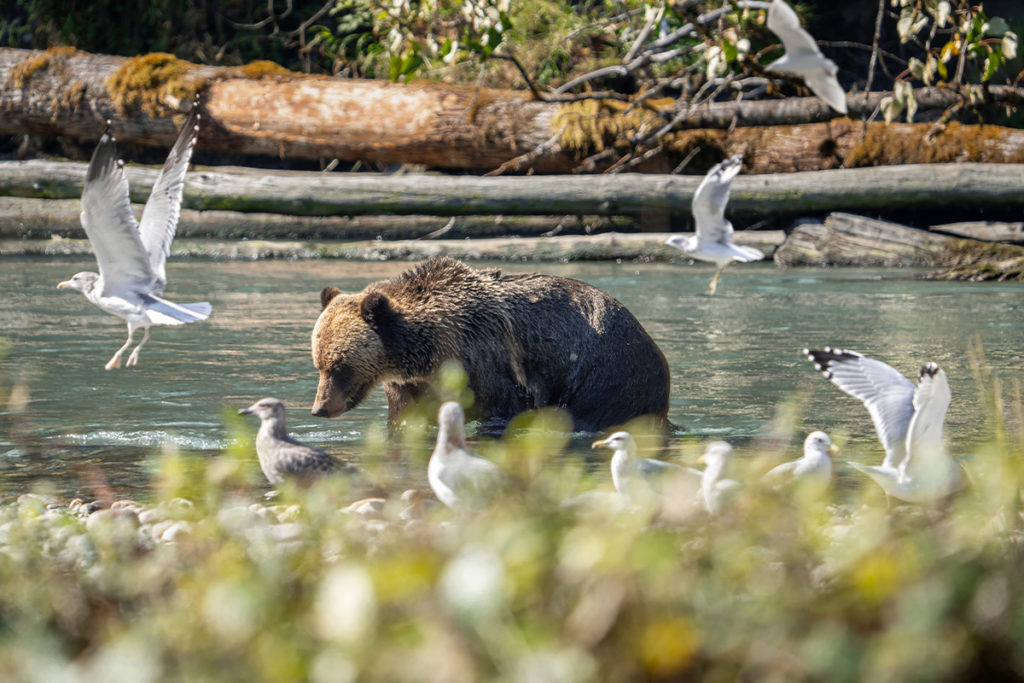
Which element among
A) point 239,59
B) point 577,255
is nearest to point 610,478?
point 577,255

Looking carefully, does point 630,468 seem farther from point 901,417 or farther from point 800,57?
point 800,57

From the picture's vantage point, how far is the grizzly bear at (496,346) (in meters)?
6.00

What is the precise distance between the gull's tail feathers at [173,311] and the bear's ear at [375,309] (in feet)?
2.36

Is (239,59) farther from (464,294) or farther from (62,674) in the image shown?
(62,674)

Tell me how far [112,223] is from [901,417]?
11.3 ft

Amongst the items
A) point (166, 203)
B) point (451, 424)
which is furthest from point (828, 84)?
point (451, 424)

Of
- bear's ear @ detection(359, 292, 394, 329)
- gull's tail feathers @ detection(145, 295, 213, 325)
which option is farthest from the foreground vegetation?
bear's ear @ detection(359, 292, 394, 329)

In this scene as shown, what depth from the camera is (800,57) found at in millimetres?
7730

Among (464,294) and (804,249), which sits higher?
(464,294)

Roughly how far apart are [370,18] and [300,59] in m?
2.32

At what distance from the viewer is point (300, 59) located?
1973cm

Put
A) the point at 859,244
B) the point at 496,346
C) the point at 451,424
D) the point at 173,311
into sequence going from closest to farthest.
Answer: the point at 451,424
the point at 173,311
the point at 496,346
the point at 859,244

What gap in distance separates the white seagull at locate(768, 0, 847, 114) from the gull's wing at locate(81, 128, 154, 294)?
3.85 m

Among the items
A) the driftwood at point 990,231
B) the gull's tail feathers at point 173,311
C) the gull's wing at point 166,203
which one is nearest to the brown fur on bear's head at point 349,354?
the gull's tail feathers at point 173,311
